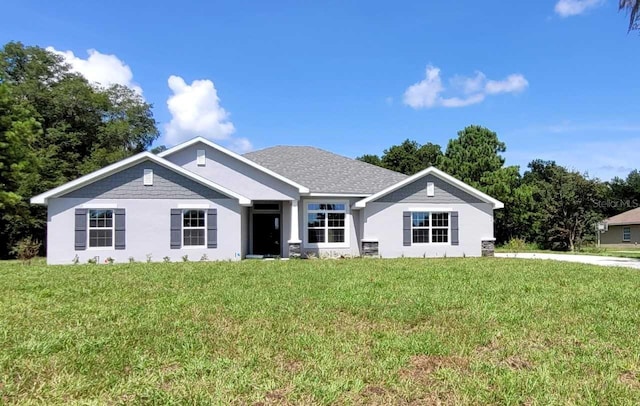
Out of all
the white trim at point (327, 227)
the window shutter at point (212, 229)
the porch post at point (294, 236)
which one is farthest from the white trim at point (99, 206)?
the white trim at point (327, 227)

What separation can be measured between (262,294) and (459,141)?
113 ft

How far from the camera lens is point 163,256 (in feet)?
55.5

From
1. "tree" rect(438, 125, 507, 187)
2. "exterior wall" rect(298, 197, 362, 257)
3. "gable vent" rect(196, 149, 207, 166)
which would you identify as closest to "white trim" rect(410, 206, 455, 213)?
"exterior wall" rect(298, 197, 362, 257)

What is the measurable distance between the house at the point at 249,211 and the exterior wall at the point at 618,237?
2884cm

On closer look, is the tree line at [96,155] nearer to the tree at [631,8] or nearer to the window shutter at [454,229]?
the window shutter at [454,229]

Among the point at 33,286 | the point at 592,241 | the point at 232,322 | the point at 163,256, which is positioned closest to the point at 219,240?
the point at 163,256

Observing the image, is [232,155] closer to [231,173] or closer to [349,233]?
[231,173]

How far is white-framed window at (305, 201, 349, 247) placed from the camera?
19.5 meters

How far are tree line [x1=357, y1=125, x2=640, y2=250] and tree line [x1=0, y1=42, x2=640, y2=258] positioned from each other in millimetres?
81

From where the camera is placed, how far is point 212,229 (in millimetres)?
17328

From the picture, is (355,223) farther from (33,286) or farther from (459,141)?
(459,141)

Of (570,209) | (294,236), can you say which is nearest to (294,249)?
(294,236)

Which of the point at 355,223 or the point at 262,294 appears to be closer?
the point at 262,294

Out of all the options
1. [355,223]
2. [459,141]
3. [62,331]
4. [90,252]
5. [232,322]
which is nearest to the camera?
[62,331]
